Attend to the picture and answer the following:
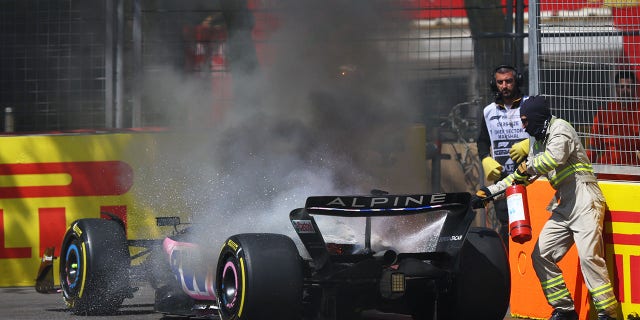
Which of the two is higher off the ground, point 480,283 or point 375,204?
point 375,204

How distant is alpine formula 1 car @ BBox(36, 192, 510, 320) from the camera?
602 centimetres

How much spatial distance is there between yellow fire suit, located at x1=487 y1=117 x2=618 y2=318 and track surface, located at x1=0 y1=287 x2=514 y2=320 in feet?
3.14

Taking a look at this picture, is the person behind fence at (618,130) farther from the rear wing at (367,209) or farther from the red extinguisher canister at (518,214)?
the rear wing at (367,209)

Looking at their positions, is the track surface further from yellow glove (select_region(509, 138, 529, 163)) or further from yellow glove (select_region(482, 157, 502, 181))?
yellow glove (select_region(509, 138, 529, 163))

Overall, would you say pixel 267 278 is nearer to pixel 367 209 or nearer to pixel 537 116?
pixel 367 209

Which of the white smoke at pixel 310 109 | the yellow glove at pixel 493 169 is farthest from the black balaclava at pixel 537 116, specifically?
the white smoke at pixel 310 109

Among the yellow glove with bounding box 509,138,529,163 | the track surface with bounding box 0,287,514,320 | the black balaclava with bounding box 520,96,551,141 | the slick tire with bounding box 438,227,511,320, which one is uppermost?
the black balaclava with bounding box 520,96,551,141

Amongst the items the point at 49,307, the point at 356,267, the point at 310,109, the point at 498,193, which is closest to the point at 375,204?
the point at 356,267

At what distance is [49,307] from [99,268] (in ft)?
3.78

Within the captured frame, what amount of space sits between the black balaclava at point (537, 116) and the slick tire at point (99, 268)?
2799 mm

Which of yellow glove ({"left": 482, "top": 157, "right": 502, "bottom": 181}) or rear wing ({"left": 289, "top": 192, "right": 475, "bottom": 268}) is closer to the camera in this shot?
rear wing ({"left": 289, "top": 192, "right": 475, "bottom": 268})

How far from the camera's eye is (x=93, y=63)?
35.5ft

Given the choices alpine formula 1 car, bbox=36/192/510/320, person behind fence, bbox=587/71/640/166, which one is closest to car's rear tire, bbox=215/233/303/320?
alpine formula 1 car, bbox=36/192/510/320

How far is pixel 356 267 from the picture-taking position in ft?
19.9
